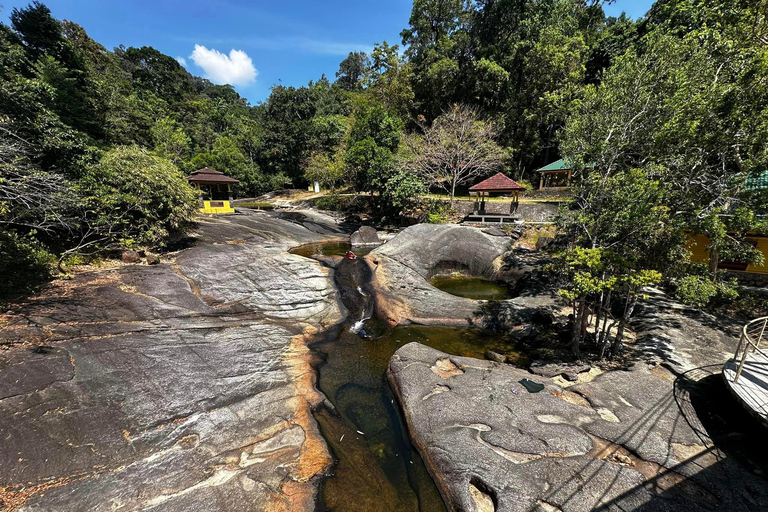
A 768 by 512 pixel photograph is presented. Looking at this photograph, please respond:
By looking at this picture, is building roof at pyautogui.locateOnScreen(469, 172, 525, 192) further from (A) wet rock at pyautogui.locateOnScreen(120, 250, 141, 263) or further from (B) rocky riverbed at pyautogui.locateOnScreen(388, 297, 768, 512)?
(A) wet rock at pyautogui.locateOnScreen(120, 250, 141, 263)

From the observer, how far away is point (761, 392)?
5.75m

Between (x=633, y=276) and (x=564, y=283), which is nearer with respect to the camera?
(x=633, y=276)

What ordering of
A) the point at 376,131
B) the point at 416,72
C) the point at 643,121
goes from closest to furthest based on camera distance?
the point at 643,121 < the point at 376,131 < the point at 416,72

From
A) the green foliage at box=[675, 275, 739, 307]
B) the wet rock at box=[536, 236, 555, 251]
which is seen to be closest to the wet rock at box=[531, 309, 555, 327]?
the green foliage at box=[675, 275, 739, 307]

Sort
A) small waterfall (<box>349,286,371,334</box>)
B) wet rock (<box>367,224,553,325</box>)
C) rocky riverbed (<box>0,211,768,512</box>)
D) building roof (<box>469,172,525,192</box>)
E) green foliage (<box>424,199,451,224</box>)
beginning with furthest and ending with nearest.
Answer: green foliage (<box>424,199,451,224</box>)
building roof (<box>469,172,525,192</box>)
wet rock (<box>367,224,553,325</box>)
small waterfall (<box>349,286,371,334</box>)
rocky riverbed (<box>0,211,768,512</box>)

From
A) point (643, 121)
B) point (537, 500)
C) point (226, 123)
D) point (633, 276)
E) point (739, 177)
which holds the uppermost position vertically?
point (226, 123)

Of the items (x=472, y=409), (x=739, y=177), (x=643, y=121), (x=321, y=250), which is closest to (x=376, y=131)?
(x=321, y=250)

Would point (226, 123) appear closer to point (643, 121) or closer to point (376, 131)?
point (376, 131)

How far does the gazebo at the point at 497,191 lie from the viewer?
21.1 meters

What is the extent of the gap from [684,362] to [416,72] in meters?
38.9

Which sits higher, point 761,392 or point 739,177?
point 739,177

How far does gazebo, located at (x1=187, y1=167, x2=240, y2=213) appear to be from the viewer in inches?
1043

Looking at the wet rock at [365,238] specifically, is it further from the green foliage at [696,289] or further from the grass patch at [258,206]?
the grass patch at [258,206]

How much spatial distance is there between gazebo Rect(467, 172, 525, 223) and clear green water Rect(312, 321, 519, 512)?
13.8m
